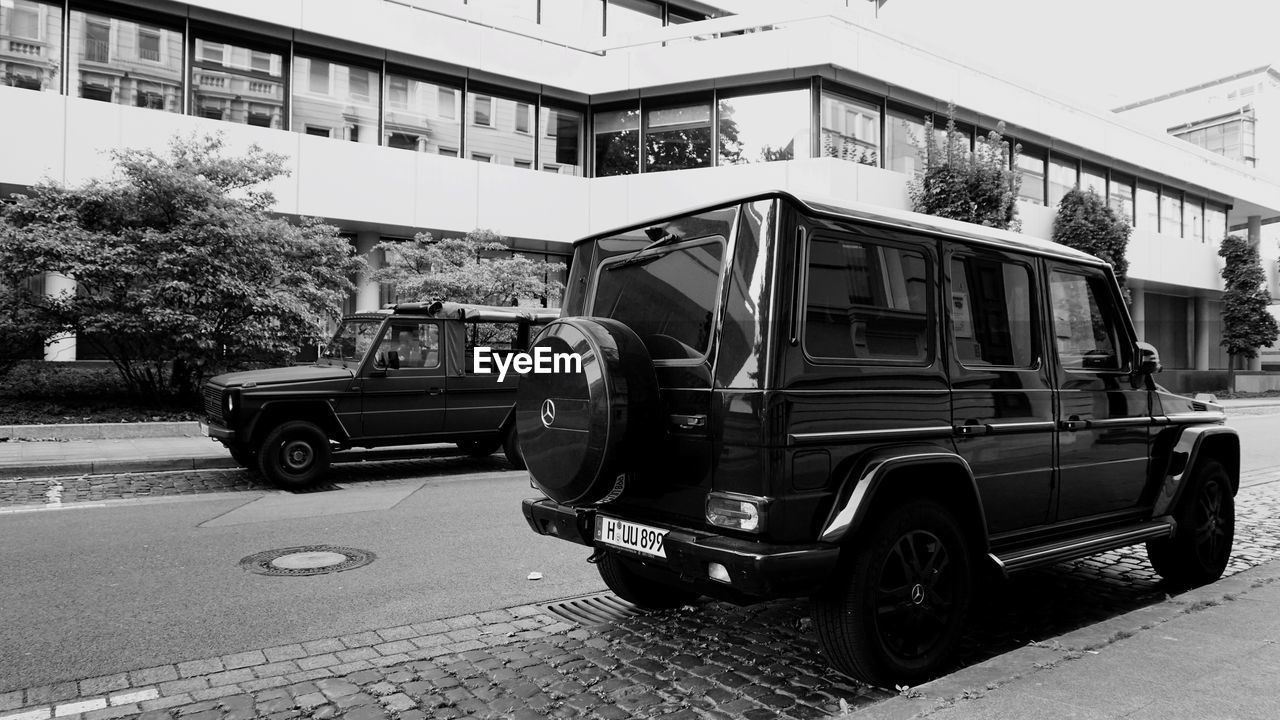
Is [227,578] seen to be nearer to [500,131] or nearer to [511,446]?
[511,446]

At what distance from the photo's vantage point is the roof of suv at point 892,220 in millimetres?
3788

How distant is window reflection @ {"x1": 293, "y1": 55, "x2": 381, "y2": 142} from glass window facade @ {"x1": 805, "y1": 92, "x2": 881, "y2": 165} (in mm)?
11259

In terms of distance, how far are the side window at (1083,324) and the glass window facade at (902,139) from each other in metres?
19.7

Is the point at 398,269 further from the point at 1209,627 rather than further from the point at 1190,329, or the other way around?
the point at 1190,329

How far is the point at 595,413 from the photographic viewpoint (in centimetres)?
382

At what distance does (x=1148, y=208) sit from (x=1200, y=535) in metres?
32.9

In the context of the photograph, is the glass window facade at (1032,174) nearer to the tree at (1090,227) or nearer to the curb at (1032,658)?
the tree at (1090,227)

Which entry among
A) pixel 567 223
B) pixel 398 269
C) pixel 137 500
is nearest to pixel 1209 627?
pixel 137 500

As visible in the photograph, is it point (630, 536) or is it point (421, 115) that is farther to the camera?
point (421, 115)

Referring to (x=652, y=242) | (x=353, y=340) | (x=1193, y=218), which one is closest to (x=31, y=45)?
(x=353, y=340)

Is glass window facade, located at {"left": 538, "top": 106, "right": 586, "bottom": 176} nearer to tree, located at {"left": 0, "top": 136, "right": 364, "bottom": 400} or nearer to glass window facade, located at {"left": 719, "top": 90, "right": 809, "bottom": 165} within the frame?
glass window facade, located at {"left": 719, "top": 90, "right": 809, "bottom": 165}

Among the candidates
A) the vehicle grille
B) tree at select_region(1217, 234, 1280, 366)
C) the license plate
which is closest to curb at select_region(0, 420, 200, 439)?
the vehicle grille

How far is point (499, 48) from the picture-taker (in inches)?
882

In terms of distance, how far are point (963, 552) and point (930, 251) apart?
1473 millimetres
